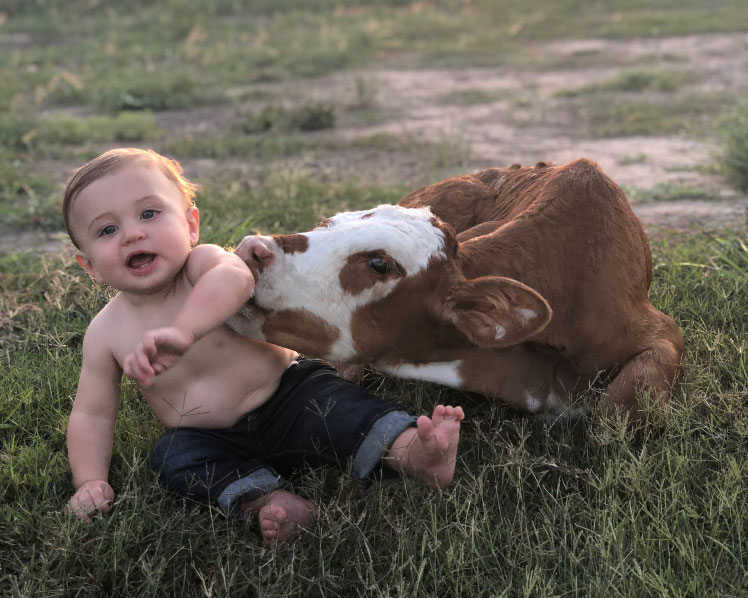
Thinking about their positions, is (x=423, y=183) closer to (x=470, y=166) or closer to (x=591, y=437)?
(x=470, y=166)

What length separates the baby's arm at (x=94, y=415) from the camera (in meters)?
2.52

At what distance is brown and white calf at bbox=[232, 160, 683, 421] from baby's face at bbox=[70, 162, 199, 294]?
9.3 inches

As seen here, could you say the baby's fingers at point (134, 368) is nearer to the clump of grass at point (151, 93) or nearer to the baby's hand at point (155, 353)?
the baby's hand at point (155, 353)

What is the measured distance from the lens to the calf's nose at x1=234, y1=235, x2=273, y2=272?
2.55 m

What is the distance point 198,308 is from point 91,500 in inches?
24.2

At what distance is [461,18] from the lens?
45.2 ft

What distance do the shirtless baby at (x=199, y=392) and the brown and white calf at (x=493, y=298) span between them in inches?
5.7

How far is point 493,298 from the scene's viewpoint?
250cm

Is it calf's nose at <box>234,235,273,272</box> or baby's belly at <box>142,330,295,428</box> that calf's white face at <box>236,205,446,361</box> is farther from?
baby's belly at <box>142,330,295,428</box>

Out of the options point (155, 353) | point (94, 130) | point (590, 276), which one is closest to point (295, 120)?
point (94, 130)

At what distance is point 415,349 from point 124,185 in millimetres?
998

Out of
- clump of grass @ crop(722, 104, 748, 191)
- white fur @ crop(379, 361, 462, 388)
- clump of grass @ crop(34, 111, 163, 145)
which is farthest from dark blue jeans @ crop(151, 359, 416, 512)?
clump of grass @ crop(34, 111, 163, 145)

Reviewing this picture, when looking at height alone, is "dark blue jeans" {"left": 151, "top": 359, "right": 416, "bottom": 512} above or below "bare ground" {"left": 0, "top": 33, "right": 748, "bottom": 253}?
above

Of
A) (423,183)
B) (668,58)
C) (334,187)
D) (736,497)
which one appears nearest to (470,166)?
(423,183)
